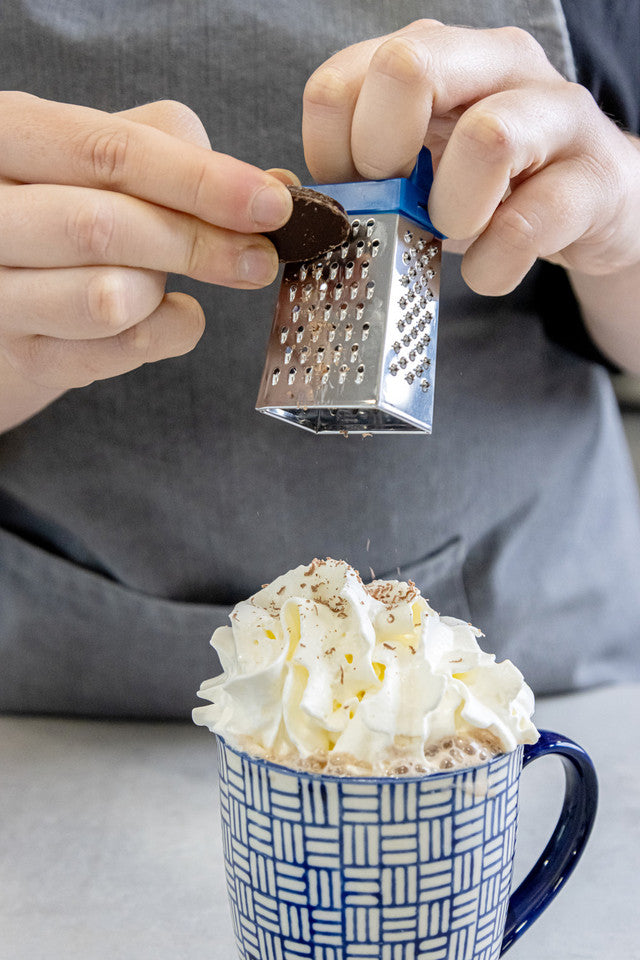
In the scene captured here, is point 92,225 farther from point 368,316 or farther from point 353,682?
point 353,682

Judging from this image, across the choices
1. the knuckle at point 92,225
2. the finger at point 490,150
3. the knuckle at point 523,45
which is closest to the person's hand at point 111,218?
the knuckle at point 92,225

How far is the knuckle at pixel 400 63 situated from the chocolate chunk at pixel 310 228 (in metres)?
0.09

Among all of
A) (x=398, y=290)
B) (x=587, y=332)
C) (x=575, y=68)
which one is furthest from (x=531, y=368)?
(x=398, y=290)

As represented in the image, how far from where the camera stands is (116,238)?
1.92 feet

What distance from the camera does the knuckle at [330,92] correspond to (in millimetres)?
604

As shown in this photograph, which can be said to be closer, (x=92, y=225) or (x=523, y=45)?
(x=92, y=225)

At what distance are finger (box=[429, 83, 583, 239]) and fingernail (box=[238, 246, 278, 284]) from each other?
0.12m

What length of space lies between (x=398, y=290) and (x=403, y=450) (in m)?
→ 0.43

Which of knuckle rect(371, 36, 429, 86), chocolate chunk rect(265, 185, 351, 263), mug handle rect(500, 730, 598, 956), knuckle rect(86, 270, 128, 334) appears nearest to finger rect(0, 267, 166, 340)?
knuckle rect(86, 270, 128, 334)

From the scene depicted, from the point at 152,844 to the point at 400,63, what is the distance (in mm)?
646

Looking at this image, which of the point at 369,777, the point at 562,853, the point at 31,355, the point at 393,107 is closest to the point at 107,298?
the point at 31,355

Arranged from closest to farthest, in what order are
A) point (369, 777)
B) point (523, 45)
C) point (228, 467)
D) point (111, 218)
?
1. point (369, 777)
2. point (111, 218)
3. point (523, 45)
4. point (228, 467)

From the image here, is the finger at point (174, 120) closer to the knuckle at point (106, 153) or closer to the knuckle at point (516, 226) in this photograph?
the knuckle at point (106, 153)

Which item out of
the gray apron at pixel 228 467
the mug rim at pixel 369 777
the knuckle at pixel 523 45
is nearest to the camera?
the mug rim at pixel 369 777
